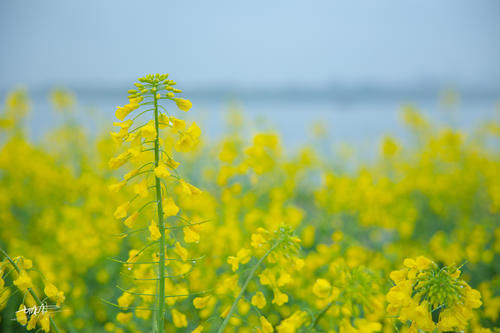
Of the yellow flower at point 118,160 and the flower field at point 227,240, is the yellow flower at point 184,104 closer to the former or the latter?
the flower field at point 227,240

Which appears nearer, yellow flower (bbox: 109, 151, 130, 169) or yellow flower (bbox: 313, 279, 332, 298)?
yellow flower (bbox: 109, 151, 130, 169)

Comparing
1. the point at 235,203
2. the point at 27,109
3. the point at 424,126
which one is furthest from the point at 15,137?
the point at 424,126

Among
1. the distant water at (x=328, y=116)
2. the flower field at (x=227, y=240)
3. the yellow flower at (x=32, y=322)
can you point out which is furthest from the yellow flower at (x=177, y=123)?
the distant water at (x=328, y=116)

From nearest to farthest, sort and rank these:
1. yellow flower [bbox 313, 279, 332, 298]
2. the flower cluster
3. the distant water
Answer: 1. the flower cluster
2. yellow flower [bbox 313, 279, 332, 298]
3. the distant water

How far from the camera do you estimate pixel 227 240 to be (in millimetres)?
2156

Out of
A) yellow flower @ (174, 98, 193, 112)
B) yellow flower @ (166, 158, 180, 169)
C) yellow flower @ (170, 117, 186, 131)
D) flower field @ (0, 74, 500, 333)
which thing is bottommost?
flower field @ (0, 74, 500, 333)

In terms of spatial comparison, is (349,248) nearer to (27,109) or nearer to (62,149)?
(27,109)

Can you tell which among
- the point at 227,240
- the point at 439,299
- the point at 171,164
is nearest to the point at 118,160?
the point at 171,164

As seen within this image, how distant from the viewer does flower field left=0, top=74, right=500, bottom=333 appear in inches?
37.2

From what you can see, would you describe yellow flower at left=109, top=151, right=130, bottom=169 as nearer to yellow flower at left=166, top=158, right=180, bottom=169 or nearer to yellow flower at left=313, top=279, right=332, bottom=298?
yellow flower at left=166, top=158, right=180, bottom=169

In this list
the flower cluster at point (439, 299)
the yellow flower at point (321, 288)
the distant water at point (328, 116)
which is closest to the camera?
the flower cluster at point (439, 299)

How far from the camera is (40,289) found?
218 cm

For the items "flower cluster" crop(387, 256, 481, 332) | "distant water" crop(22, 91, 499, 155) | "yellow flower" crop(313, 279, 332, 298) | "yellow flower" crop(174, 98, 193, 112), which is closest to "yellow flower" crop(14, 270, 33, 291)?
"yellow flower" crop(174, 98, 193, 112)

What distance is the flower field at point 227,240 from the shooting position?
94 cm
